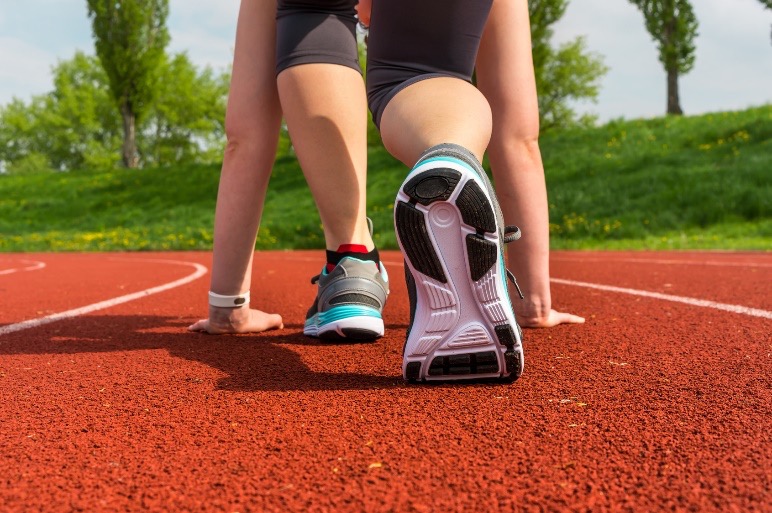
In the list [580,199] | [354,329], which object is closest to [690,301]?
[354,329]

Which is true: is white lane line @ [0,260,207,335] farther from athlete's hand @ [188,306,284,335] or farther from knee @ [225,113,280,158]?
knee @ [225,113,280,158]

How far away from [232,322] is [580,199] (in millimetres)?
13796

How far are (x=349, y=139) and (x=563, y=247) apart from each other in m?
10.5

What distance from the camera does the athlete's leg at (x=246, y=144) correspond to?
2746 mm

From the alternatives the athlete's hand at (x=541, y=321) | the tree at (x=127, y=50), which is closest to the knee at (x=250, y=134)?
the athlete's hand at (x=541, y=321)

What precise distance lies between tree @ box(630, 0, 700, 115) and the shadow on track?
28.6 m

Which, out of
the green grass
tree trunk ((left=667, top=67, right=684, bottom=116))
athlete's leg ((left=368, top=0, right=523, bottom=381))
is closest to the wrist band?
athlete's leg ((left=368, top=0, right=523, bottom=381))

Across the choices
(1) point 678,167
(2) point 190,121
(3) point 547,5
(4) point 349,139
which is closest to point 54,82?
(2) point 190,121

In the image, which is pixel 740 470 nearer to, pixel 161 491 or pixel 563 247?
pixel 161 491

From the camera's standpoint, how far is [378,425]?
1528 mm

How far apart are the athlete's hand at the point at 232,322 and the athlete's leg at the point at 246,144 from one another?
2 centimetres

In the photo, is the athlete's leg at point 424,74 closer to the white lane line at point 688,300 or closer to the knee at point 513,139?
the knee at point 513,139

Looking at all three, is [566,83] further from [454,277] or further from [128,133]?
[454,277]

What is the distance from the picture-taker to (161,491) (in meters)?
A: 1.19
